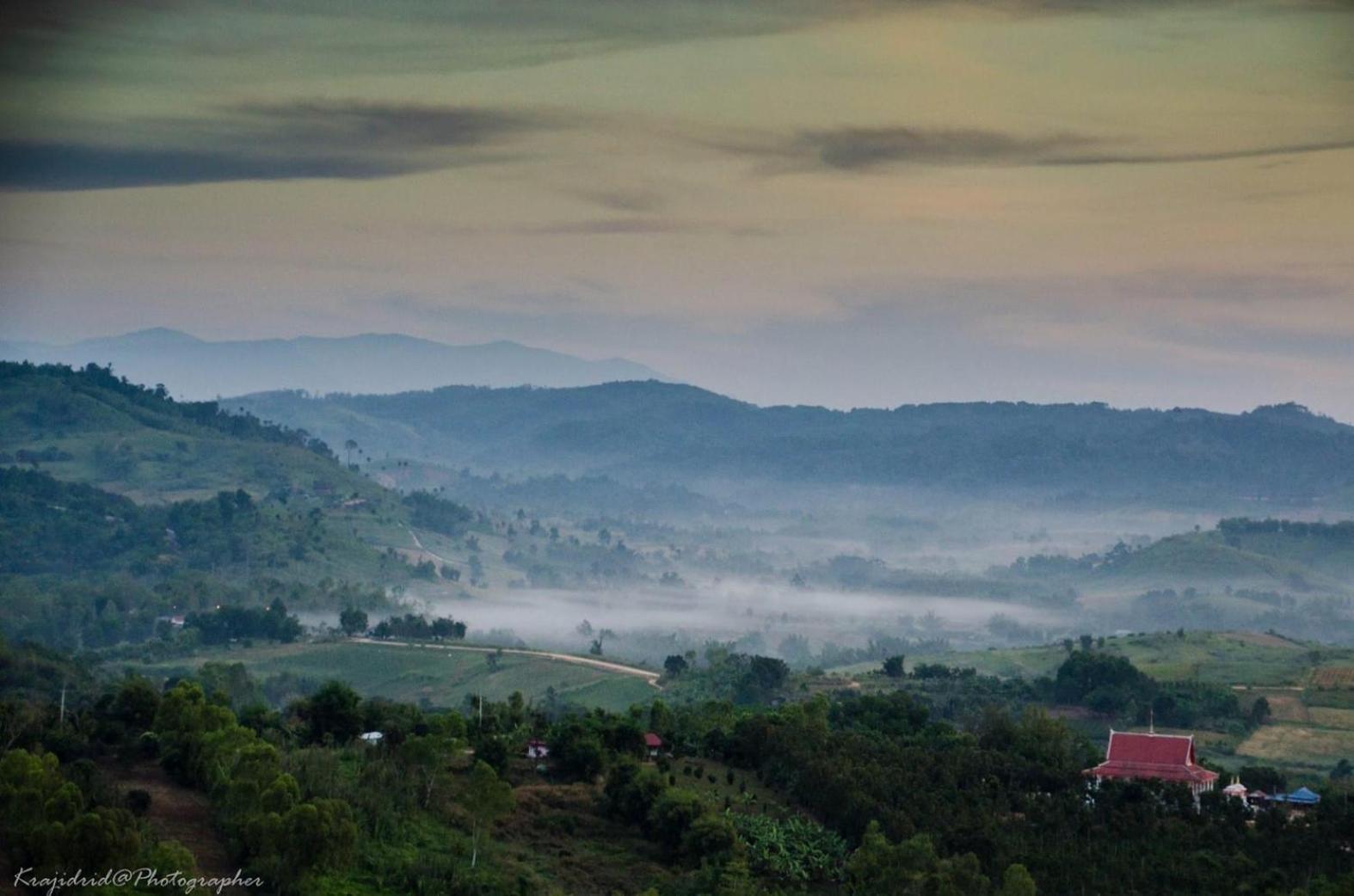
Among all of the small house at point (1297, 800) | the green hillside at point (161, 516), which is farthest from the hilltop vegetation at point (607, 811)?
the green hillside at point (161, 516)

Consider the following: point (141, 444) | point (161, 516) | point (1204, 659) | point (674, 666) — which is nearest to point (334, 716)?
point (674, 666)

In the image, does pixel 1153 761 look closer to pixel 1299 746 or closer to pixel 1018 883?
pixel 1018 883

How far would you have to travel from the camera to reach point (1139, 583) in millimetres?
178375

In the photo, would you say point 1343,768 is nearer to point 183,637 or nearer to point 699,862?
point 699,862

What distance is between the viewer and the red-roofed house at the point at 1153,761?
41500 millimetres

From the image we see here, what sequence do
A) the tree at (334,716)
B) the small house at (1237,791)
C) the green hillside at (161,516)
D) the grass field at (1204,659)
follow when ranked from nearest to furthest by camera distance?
1. the small house at (1237,791)
2. the tree at (334,716)
3. the grass field at (1204,659)
4. the green hillside at (161,516)

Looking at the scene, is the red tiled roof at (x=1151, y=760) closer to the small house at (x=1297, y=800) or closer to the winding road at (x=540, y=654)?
the small house at (x=1297, y=800)

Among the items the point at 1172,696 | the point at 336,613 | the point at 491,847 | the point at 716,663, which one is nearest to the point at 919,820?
the point at 491,847

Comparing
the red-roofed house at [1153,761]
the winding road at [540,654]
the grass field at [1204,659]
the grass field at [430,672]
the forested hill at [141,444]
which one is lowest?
the grass field at [430,672]

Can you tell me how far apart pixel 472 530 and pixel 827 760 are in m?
147

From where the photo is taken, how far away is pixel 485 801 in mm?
32688

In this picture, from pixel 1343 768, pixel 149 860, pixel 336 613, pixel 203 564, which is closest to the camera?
pixel 149 860

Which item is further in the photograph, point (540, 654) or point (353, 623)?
point (353, 623)

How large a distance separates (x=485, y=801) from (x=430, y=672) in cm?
5241
